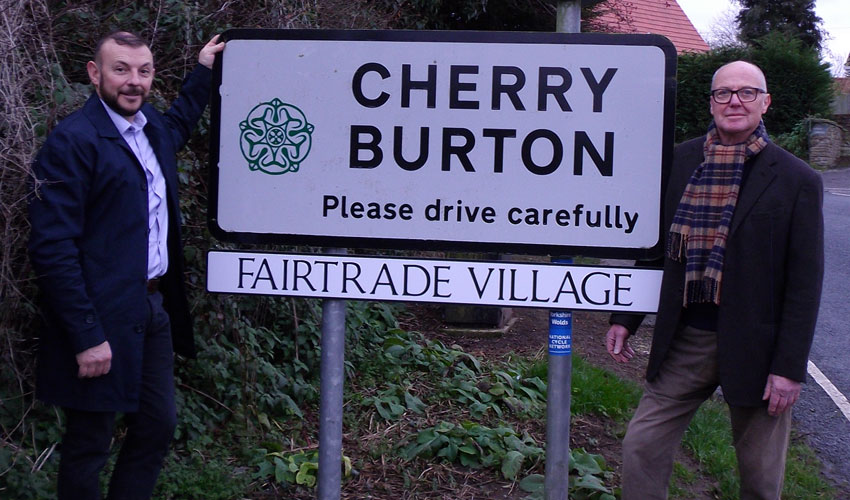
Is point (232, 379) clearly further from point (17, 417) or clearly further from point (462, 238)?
point (462, 238)

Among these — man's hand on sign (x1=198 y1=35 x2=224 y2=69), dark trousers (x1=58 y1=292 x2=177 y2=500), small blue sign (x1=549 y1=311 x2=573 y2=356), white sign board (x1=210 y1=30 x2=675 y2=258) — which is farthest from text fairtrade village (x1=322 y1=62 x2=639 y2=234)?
dark trousers (x1=58 y1=292 x2=177 y2=500)

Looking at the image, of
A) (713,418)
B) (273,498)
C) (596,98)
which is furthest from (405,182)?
(713,418)

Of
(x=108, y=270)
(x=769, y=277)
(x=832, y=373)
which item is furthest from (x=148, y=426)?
(x=832, y=373)

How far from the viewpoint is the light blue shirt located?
2885 millimetres

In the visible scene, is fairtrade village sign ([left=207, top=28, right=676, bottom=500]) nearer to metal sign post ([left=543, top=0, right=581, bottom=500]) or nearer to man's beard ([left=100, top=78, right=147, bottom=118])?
metal sign post ([left=543, top=0, right=581, bottom=500])

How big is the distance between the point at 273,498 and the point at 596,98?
83.2 inches

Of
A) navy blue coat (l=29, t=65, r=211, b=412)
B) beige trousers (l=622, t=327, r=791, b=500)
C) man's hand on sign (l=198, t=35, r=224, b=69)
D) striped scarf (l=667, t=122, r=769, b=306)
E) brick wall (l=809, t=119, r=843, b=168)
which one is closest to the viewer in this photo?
navy blue coat (l=29, t=65, r=211, b=412)

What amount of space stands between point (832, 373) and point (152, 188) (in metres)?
5.15

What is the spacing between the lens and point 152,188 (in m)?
2.92

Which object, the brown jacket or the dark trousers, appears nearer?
the brown jacket

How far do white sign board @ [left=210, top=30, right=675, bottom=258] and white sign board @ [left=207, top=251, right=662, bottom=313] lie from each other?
0.21ft

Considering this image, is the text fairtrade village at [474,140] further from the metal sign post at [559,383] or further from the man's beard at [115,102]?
the man's beard at [115,102]

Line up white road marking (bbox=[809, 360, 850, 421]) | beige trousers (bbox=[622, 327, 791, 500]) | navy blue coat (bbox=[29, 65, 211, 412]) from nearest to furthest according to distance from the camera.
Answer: navy blue coat (bbox=[29, 65, 211, 412]) < beige trousers (bbox=[622, 327, 791, 500]) < white road marking (bbox=[809, 360, 850, 421])

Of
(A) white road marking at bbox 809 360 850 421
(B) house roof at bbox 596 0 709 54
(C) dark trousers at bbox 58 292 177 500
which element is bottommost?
(A) white road marking at bbox 809 360 850 421
